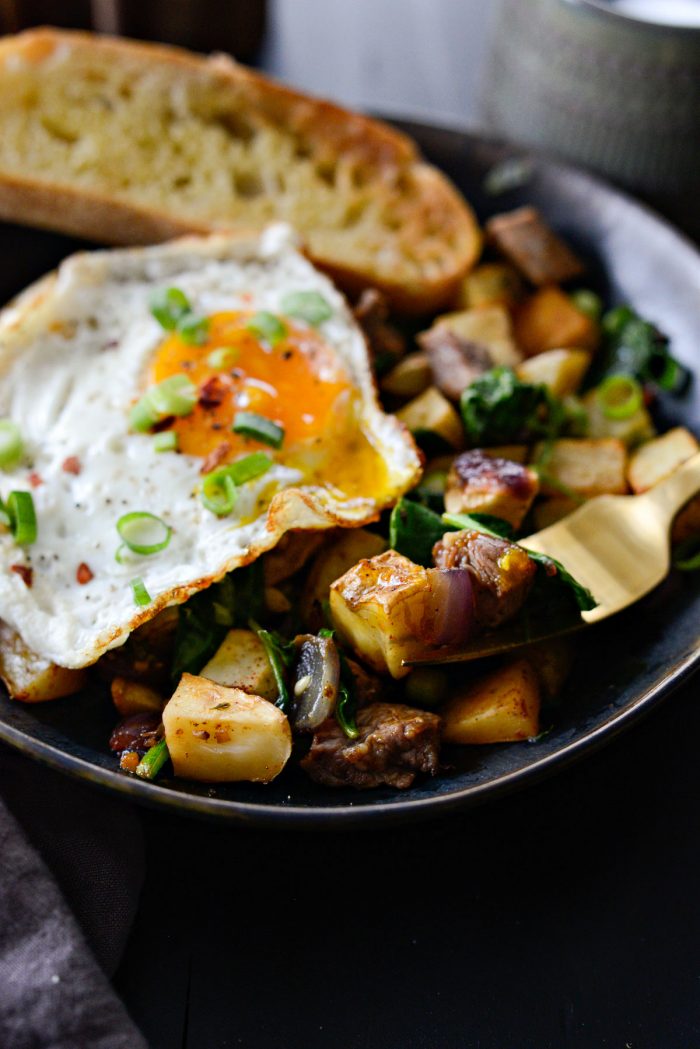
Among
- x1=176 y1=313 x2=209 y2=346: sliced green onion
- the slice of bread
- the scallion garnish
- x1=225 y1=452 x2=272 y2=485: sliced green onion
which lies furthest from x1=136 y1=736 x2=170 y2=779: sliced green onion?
the slice of bread

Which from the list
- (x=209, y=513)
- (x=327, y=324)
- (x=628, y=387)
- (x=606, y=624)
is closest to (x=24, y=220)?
(x=327, y=324)

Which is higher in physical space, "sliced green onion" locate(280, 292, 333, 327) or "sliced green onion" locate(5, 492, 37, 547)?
"sliced green onion" locate(280, 292, 333, 327)

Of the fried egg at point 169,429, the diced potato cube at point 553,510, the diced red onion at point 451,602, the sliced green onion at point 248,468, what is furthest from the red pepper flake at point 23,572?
the diced potato cube at point 553,510

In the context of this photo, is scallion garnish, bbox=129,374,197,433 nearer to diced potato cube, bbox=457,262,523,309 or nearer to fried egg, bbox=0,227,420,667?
fried egg, bbox=0,227,420,667

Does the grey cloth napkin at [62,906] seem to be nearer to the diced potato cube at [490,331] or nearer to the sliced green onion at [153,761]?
the sliced green onion at [153,761]

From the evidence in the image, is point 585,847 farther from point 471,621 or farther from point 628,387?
point 628,387
